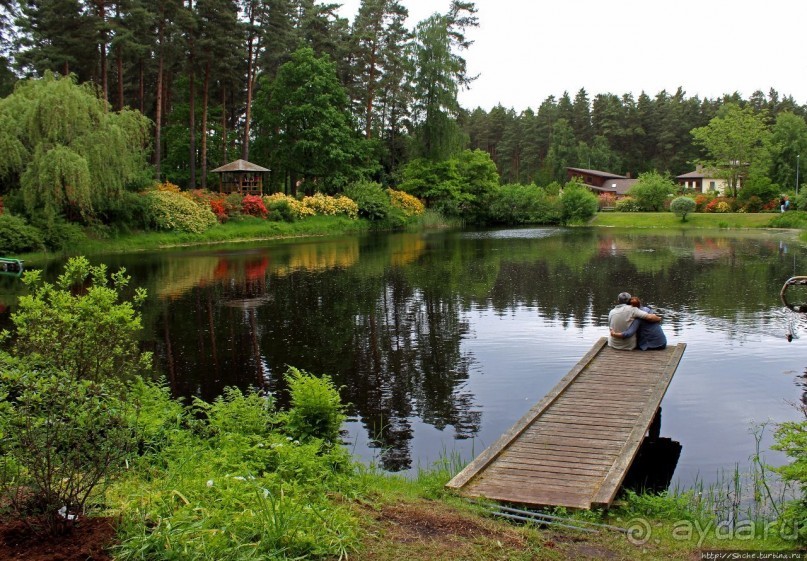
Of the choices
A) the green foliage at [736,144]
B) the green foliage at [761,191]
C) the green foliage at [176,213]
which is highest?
the green foliage at [736,144]

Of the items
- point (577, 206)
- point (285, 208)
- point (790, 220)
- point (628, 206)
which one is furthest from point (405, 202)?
point (790, 220)

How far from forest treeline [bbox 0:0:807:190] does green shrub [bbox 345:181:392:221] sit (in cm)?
141

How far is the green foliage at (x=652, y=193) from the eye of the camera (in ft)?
208

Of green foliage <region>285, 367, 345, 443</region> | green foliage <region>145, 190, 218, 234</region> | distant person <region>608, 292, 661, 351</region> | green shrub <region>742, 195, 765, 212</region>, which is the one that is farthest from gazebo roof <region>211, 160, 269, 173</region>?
green foliage <region>285, 367, 345, 443</region>

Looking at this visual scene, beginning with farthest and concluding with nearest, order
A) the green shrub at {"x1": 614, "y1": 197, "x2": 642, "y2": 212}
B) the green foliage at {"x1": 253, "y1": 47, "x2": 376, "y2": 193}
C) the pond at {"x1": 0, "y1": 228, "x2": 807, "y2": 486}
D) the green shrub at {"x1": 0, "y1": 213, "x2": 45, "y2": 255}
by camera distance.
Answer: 1. the green shrub at {"x1": 614, "y1": 197, "x2": 642, "y2": 212}
2. the green foliage at {"x1": 253, "y1": 47, "x2": 376, "y2": 193}
3. the green shrub at {"x1": 0, "y1": 213, "x2": 45, "y2": 255}
4. the pond at {"x1": 0, "y1": 228, "x2": 807, "y2": 486}

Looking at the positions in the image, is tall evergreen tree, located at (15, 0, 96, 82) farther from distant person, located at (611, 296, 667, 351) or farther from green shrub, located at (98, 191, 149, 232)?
distant person, located at (611, 296, 667, 351)

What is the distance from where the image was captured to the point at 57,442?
4.77 metres

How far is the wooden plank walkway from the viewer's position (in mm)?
6582

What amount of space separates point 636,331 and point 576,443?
5.06 metres

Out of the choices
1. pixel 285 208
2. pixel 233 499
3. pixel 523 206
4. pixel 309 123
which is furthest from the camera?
pixel 523 206

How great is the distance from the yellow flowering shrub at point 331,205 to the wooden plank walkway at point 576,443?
39.0m

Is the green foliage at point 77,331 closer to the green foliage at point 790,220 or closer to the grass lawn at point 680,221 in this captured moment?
the green foliage at point 790,220

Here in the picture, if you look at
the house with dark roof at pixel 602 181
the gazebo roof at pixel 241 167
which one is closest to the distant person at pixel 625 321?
the gazebo roof at pixel 241 167

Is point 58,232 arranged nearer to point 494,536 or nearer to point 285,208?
point 285,208
